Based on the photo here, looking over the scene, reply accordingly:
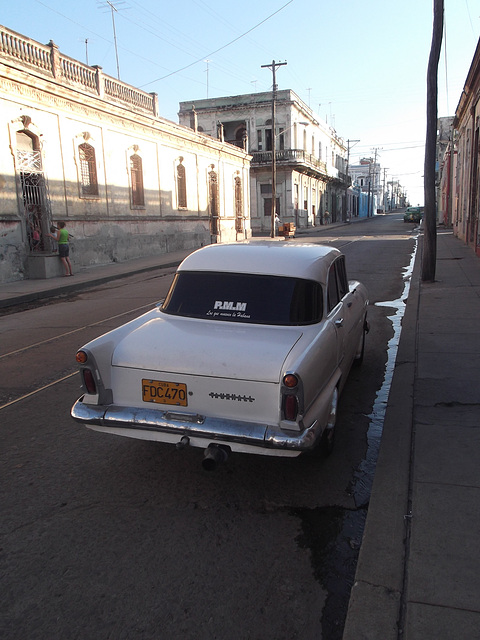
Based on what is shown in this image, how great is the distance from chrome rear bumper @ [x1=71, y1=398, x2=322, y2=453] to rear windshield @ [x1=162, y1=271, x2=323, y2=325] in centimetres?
99

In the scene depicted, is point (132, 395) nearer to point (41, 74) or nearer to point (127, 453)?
point (127, 453)

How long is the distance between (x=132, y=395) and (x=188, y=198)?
1026 inches

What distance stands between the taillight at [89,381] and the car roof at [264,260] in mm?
1354

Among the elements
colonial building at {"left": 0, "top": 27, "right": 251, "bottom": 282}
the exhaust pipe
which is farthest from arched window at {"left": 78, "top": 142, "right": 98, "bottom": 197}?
the exhaust pipe

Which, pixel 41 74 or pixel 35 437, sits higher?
pixel 41 74

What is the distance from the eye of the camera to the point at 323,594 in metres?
2.59

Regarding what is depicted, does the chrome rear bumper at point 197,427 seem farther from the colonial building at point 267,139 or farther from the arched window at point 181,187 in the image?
the colonial building at point 267,139

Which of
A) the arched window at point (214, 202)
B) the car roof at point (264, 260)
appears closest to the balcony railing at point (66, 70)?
the arched window at point (214, 202)

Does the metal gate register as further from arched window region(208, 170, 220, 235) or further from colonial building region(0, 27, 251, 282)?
arched window region(208, 170, 220, 235)

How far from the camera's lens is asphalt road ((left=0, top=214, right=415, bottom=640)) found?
2420 mm

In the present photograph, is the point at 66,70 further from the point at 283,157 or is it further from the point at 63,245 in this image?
the point at 283,157

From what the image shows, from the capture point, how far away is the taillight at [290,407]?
127 inches

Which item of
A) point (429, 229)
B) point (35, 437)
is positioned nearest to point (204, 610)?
point (35, 437)

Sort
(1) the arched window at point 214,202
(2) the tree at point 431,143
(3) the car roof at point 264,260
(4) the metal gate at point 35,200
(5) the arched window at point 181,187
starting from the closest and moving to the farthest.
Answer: (3) the car roof at point 264,260 → (2) the tree at point 431,143 → (4) the metal gate at point 35,200 → (5) the arched window at point 181,187 → (1) the arched window at point 214,202
